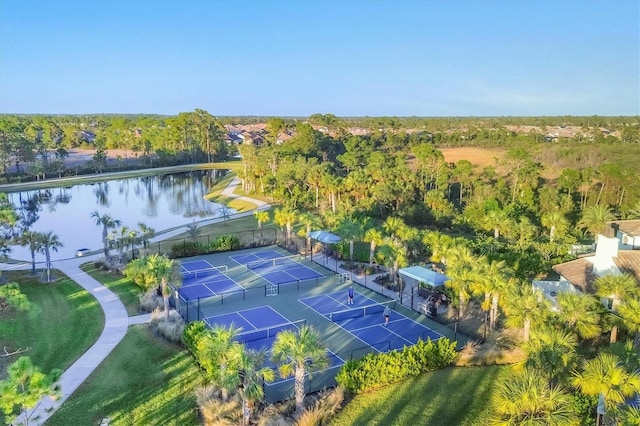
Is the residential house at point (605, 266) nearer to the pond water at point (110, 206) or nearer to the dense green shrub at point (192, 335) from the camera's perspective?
the dense green shrub at point (192, 335)

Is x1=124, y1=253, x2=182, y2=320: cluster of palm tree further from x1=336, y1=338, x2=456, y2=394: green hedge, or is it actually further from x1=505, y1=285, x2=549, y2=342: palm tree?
x1=505, y1=285, x2=549, y2=342: palm tree

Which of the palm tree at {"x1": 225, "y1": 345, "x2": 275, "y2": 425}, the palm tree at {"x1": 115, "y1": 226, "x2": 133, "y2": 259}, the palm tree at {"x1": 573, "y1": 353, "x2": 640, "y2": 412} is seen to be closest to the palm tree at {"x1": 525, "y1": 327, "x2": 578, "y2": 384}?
the palm tree at {"x1": 573, "y1": 353, "x2": 640, "y2": 412}

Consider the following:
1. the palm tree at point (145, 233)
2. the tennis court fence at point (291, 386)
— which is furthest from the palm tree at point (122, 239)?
the tennis court fence at point (291, 386)

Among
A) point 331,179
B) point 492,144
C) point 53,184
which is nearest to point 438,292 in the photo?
point 331,179

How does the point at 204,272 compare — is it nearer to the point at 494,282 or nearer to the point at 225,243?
the point at 225,243

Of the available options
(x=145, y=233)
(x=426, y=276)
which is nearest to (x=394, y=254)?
(x=426, y=276)
